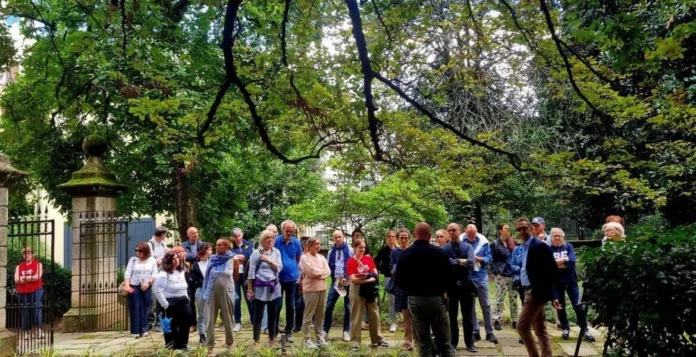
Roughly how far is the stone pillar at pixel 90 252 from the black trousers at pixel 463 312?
6992mm

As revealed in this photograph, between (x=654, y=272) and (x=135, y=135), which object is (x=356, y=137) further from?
(x=135, y=135)

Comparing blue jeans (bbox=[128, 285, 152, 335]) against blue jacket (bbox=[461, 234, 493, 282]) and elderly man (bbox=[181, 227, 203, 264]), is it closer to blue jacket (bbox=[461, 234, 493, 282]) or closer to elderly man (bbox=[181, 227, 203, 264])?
elderly man (bbox=[181, 227, 203, 264])

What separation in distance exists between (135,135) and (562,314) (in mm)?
11094

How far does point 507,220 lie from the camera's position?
806 inches

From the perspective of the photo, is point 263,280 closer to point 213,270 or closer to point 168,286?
point 213,270

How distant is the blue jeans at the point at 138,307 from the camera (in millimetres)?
9734

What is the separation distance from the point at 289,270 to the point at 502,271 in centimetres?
366

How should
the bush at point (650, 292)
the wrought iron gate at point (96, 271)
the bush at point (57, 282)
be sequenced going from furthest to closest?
the bush at point (57, 282)
the wrought iron gate at point (96, 271)
the bush at point (650, 292)

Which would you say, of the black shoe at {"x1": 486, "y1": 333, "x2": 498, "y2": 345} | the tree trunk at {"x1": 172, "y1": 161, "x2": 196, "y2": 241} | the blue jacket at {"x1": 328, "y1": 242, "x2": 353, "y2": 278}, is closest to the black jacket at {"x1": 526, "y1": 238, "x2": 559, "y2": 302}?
the black shoe at {"x1": 486, "y1": 333, "x2": 498, "y2": 345}

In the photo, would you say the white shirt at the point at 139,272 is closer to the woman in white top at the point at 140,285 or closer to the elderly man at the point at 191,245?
the woman in white top at the point at 140,285

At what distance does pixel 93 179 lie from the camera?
11258mm

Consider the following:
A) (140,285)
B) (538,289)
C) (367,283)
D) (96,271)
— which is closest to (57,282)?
(96,271)

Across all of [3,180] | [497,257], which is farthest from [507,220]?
[3,180]

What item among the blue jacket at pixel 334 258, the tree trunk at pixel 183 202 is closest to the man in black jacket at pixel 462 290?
the blue jacket at pixel 334 258
